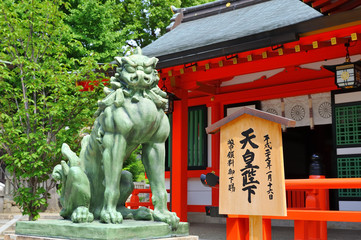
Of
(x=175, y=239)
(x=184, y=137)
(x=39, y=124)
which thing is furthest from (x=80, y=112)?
(x=175, y=239)

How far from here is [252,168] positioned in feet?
13.2

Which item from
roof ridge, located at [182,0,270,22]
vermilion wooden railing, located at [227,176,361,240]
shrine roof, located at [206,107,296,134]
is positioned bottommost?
vermilion wooden railing, located at [227,176,361,240]

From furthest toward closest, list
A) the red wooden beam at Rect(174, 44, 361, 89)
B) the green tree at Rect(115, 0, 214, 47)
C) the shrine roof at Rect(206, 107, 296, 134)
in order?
the green tree at Rect(115, 0, 214, 47), the red wooden beam at Rect(174, 44, 361, 89), the shrine roof at Rect(206, 107, 296, 134)

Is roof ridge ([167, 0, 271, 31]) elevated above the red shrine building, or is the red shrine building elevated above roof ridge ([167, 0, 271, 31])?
roof ridge ([167, 0, 271, 31])

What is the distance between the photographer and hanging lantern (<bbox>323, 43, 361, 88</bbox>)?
650 cm

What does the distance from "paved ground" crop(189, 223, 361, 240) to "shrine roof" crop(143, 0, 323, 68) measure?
11.9ft

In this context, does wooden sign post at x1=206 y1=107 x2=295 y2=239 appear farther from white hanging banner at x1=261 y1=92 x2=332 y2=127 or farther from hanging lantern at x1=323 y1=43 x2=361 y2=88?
white hanging banner at x1=261 y1=92 x2=332 y2=127

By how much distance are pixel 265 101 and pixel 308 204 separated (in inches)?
182

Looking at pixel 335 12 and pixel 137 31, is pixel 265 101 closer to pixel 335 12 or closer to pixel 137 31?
pixel 335 12

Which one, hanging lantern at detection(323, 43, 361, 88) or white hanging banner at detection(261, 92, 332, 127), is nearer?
hanging lantern at detection(323, 43, 361, 88)

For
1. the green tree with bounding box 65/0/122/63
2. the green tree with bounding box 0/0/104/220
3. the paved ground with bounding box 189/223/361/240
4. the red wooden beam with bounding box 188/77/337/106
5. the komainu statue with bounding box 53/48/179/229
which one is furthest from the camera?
the green tree with bounding box 65/0/122/63

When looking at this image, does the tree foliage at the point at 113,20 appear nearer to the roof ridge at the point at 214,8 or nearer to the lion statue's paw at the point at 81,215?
the roof ridge at the point at 214,8

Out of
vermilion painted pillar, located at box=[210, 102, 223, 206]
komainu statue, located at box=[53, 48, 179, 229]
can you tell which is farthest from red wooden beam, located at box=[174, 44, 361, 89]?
komainu statue, located at box=[53, 48, 179, 229]

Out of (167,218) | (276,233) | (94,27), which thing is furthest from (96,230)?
(94,27)
